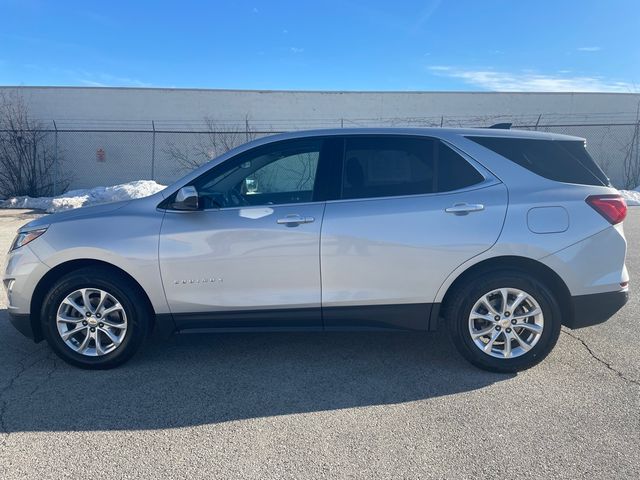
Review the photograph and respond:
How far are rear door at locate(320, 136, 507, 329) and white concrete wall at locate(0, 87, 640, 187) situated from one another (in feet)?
53.5

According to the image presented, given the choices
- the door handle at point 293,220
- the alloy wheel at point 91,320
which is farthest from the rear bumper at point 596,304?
the alloy wheel at point 91,320

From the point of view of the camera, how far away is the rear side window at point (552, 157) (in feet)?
12.1

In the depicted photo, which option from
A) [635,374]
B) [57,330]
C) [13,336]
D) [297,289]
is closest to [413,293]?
[297,289]

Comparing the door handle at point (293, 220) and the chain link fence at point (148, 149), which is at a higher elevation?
the chain link fence at point (148, 149)

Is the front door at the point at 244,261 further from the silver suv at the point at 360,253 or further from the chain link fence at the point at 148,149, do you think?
the chain link fence at the point at 148,149

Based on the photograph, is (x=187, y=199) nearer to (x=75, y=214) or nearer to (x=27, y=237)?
(x=75, y=214)

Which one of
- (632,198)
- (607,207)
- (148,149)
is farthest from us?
(148,149)

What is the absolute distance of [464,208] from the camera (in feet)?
11.6

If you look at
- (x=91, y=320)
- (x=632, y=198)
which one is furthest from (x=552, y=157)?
(x=632, y=198)

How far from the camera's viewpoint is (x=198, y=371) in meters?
3.75

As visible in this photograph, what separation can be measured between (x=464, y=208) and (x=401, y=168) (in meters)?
0.59

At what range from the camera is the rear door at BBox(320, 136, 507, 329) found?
3551mm

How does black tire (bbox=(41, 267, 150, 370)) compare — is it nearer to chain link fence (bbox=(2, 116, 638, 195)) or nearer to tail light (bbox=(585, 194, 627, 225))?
tail light (bbox=(585, 194, 627, 225))

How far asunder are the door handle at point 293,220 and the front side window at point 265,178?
171 millimetres
